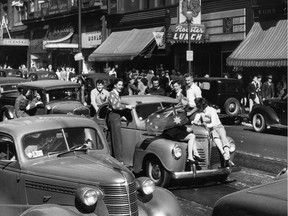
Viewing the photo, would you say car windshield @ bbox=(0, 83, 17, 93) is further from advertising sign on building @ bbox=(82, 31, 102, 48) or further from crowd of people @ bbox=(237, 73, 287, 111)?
advertising sign on building @ bbox=(82, 31, 102, 48)

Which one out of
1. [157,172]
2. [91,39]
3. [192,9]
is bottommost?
[157,172]

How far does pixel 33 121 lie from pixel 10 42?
39.8m

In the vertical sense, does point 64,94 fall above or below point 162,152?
above

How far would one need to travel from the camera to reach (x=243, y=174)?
1064 cm

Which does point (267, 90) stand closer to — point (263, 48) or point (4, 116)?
point (263, 48)

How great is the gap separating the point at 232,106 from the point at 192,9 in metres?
8.12

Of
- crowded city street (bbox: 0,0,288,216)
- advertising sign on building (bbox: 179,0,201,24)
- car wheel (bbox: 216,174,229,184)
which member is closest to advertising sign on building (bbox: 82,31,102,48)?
crowded city street (bbox: 0,0,288,216)

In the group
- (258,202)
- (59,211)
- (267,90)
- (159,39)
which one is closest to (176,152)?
(59,211)

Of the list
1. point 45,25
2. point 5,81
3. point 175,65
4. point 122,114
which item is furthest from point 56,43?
point 122,114

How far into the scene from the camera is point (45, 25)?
44.0 metres

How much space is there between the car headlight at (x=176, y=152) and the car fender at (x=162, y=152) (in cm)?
5

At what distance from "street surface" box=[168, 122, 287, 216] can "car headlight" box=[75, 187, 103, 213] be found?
2.63m

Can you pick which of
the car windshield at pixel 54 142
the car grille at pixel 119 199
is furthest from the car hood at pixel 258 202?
the car windshield at pixel 54 142

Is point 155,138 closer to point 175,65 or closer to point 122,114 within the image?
point 122,114
